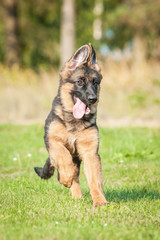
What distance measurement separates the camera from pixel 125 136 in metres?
9.13

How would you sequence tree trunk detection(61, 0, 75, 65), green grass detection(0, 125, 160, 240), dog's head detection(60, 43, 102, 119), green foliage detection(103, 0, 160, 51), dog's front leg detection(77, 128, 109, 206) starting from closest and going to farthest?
green grass detection(0, 125, 160, 240)
dog's front leg detection(77, 128, 109, 206)
dog's head detection(60, 43, 102, 119)
tree trunk detection(61, 0, 75, 65)
green foliage detection(103, 0, 160, 51)

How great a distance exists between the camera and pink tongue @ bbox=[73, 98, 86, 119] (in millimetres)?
4704

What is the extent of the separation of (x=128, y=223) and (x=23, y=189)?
206 centimetres

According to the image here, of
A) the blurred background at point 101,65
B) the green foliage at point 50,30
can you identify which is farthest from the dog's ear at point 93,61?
the green foliage at point 50,30

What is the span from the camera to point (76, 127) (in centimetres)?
457

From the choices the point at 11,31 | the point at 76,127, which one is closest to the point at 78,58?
the point at 76,127

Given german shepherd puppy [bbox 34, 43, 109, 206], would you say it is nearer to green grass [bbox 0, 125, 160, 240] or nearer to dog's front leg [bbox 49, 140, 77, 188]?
dog's front leg [bbox 49, 140, 77, 188]

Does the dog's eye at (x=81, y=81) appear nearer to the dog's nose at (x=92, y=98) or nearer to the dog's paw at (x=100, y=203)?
the dog's nose at (x=92, y=98)

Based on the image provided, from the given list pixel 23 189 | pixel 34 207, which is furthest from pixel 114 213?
pixel 23 189

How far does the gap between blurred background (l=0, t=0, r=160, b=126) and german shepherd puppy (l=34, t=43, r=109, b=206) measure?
24.7 feet

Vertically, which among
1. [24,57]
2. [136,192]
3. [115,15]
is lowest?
[136,192]

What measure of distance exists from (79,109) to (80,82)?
0.34m

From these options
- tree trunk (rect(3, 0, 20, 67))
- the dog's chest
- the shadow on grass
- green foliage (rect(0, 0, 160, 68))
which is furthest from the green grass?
green foliage (rect(0, 0, 160, 68))

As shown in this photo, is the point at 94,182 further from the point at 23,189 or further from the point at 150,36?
the point at 150,36
